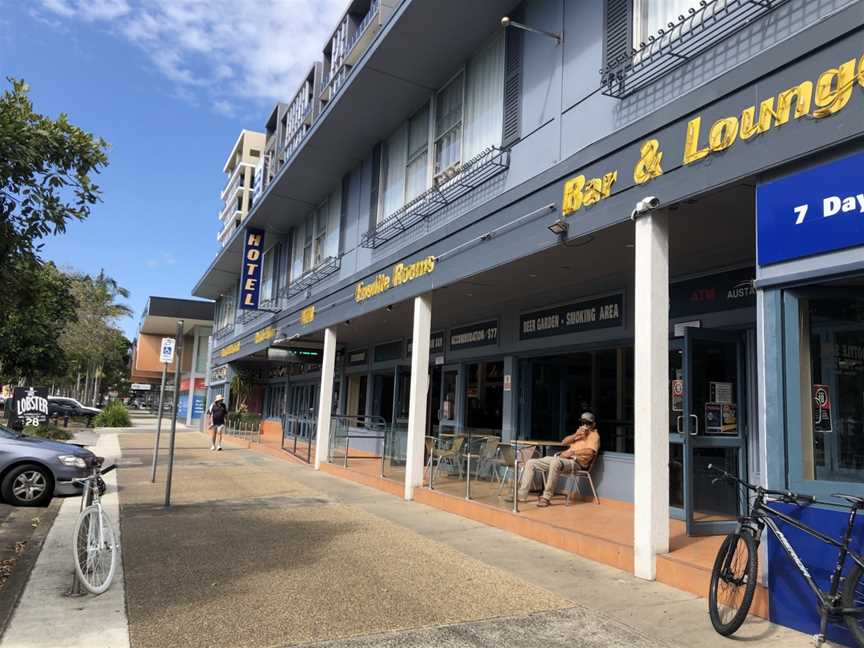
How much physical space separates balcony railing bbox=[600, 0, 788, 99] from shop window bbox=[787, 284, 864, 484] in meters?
2.51

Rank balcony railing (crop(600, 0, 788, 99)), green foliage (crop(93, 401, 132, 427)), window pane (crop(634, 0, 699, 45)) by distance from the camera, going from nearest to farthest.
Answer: balcony railing (crop(600, 0, 788, 99)) < window pane (crop(634, 0, 699, 45)) < green foliage (crop(93, 401, 132, 427))

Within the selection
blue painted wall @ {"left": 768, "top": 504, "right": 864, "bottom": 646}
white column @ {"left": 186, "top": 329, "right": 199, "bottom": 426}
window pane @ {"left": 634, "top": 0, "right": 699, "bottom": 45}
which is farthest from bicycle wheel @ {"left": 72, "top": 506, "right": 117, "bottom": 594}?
white column @ {"left": 186, "top": 329, "right": 199, "bottom": 426}

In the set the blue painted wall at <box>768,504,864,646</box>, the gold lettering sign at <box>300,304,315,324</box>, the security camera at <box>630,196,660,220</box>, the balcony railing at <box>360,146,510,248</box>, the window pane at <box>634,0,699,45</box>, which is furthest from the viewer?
the gold lettering sign at <box>300,304,315,324</box>

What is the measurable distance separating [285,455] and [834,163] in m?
15.8

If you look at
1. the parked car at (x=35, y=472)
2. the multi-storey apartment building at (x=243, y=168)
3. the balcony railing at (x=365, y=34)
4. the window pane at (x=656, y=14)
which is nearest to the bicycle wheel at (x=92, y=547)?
the parked car at (x=35, y=472)

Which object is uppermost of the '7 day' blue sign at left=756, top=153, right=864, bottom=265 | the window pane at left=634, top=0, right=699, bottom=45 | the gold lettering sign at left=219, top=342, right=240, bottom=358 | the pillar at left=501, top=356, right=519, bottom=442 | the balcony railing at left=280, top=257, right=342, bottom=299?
the window pane at left=634, top=0, right=699, bottom=45

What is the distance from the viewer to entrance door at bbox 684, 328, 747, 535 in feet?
22.6

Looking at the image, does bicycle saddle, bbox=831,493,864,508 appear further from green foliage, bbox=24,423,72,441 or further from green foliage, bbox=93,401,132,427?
green foliage, bbox=93,401,132,427

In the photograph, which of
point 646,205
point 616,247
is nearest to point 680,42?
point 646,205

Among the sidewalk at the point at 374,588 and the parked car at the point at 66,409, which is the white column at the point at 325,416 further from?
the parked car at the point at 66,409

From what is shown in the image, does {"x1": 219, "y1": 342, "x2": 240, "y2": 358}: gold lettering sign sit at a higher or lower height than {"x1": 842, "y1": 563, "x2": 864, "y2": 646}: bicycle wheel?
higher

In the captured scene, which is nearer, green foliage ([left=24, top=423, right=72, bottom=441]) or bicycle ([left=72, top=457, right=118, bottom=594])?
bicycle ([left=72, top=457, right=118, bottom=594])

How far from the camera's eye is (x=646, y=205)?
20.2 feet

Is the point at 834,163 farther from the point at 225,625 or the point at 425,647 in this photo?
the point at 225,625
